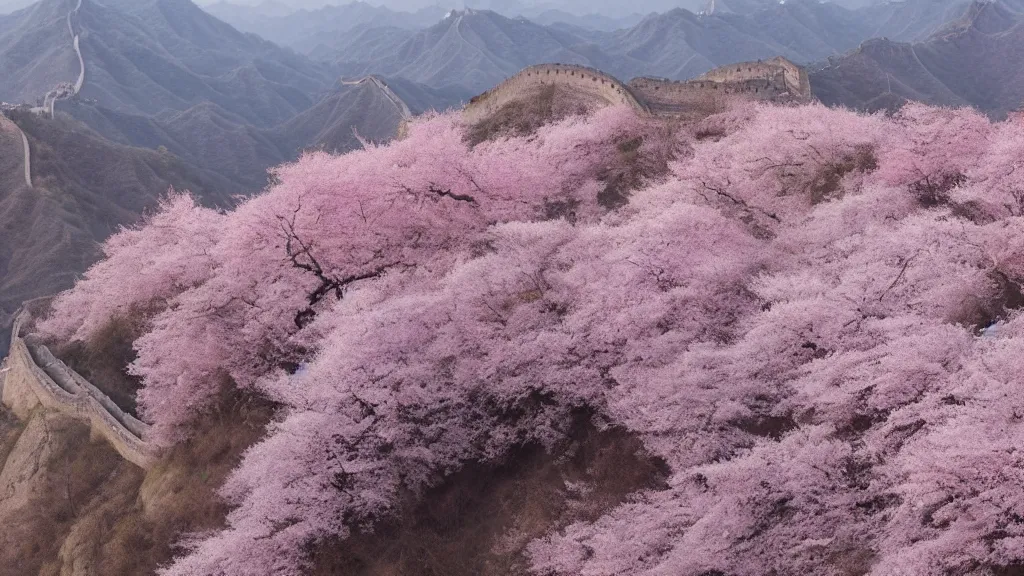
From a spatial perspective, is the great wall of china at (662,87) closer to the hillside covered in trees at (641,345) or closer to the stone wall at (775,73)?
the stone wall at (775,73)

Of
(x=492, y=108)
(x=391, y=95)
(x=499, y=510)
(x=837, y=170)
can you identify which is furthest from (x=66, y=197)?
(x=837, y=170)

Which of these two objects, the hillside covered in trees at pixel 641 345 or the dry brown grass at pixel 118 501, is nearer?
the hillside covered in trees at pixel 641 345

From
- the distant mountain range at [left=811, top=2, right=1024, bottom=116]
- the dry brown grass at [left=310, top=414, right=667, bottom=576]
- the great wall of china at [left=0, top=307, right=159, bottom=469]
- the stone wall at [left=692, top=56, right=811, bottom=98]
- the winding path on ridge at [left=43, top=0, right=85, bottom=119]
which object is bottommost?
the dry brown grass at [left=310, top=414, right=667, bottom=576]

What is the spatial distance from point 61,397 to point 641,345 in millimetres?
23707

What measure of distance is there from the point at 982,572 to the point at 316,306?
69.6ft

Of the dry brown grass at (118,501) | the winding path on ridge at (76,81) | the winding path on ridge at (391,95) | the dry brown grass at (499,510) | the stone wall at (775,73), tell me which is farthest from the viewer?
the winding path on ridge at (391,95)

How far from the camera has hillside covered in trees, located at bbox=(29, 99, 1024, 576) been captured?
45.1 feet

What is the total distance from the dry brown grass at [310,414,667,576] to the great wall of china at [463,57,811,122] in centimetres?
2326

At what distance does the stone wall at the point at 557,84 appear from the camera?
3986cm

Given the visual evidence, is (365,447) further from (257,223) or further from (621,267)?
(257,223)

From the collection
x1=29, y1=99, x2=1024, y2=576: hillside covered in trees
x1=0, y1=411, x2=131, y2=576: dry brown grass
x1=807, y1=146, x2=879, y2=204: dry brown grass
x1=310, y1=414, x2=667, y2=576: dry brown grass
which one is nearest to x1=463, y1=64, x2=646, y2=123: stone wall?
x1=29, y1=99, x2=1024, y2=576: hillside covered in trees

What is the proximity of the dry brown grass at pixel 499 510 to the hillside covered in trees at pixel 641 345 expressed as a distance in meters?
0.12

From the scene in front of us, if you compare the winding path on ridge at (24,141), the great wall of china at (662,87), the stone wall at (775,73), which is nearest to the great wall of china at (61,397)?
the great wall of china at (662,87)

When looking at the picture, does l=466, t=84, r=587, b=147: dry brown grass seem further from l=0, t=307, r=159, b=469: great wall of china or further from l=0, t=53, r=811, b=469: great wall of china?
l=0, t=307, r=159, b=469: great wall of china
